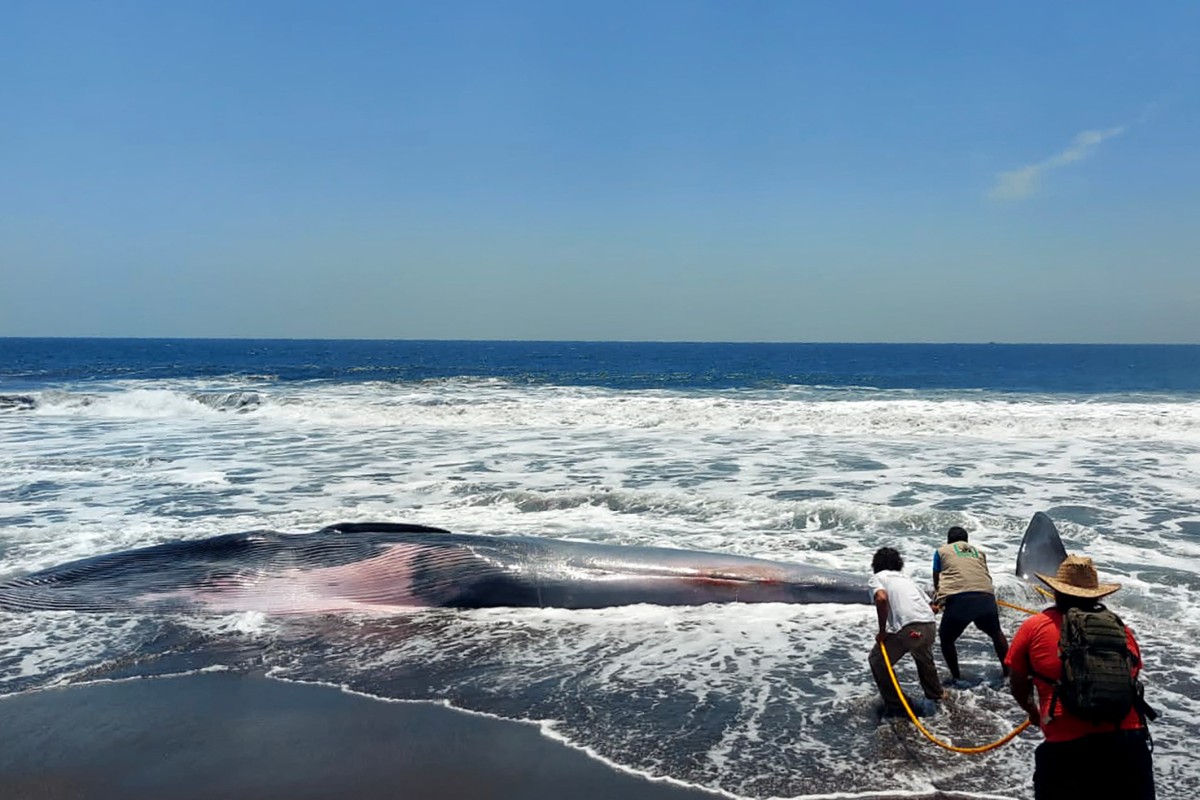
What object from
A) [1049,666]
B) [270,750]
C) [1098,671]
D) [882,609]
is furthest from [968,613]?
[270,750]

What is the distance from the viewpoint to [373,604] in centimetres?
776

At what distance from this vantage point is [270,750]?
17.0 ft

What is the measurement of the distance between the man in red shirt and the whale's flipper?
484 cm

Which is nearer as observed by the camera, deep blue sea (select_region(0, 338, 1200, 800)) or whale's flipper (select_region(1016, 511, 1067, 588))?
deep blue sea (select_region(0, 338, 1200, 800))

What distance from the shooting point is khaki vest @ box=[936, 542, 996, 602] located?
6.06 metres

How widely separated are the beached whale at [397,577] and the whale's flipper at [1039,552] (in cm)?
148

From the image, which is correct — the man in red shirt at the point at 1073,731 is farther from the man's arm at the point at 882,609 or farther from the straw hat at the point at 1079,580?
the man's arm at the point at 882,609

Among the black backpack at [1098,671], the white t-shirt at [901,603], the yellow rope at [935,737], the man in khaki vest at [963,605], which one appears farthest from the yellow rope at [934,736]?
the black backpack at [1098,671]

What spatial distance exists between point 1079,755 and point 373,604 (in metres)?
5.76

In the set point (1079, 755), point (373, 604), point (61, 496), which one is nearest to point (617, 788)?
point (1079, 755)

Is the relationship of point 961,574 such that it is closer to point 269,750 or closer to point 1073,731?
point 1073,731

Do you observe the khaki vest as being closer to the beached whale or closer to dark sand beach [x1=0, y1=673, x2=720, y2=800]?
the beached whale

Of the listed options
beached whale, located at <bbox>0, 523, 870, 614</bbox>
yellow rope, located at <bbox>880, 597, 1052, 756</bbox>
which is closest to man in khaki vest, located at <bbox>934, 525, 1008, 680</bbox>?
Answer: yellow rope, located at <bbox>880, 597, 1052, 756</bbox>

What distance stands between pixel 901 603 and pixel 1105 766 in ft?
7.35
